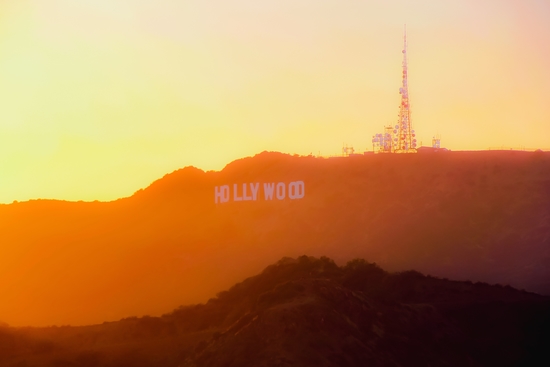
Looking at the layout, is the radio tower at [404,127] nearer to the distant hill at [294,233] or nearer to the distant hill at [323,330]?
the distant hill at [294,233]

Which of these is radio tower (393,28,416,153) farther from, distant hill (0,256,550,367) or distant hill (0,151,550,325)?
distant hill (0,256,550,367)

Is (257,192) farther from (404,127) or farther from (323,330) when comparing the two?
(323,330)

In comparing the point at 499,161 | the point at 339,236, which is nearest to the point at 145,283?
the point at 339,236

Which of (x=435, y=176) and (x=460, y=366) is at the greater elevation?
(x=435, y=176)

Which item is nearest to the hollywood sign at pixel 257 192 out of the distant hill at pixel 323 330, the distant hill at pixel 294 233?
the distant hill at pixel 294 233

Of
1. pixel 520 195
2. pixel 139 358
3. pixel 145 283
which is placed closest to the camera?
pixel 139 358

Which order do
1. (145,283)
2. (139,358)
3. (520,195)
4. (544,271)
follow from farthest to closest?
(145,283)
(520,195)
(544,271)
(139,358)

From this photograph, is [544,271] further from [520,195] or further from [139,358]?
[139,358]
